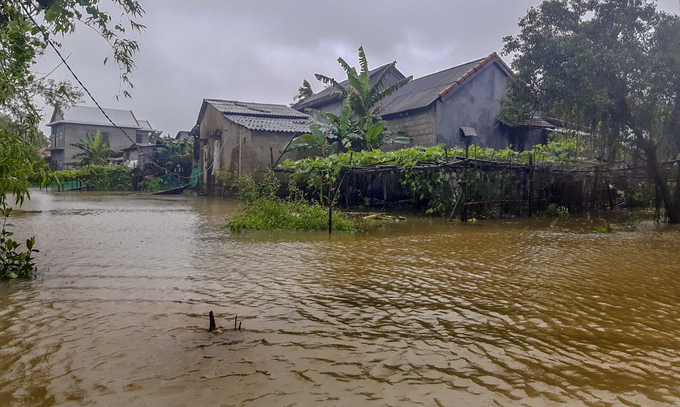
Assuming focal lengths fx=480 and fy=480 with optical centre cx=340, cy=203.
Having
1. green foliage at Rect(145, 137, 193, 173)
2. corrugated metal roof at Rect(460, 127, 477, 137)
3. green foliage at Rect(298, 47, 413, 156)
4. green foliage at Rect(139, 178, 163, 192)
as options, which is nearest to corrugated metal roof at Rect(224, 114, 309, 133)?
green foliage at Rect(298, 47, 413, 156)

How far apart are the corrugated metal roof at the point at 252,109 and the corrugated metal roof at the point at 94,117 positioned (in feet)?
74.4

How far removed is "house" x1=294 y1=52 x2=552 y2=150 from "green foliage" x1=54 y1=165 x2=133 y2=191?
16.4 meters

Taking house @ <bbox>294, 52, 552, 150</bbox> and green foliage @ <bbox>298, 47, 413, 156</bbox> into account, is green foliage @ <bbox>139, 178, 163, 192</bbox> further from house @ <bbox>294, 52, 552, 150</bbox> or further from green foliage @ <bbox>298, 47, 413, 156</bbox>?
green foliage @ <bbox>298, 47, 413, 156</bbox>

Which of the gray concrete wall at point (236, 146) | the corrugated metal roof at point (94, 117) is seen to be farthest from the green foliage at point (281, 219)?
the corrugated metal roof at point (94, 117)

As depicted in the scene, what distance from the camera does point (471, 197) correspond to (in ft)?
43.6

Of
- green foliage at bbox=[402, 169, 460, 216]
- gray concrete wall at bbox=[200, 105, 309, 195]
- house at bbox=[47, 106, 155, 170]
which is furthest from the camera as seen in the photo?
house at bbox=[47, 106, 155, 170]

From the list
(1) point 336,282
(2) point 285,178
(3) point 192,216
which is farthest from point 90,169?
(1) point 336,282

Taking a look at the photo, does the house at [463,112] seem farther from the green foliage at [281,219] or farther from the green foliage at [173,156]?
the green foliage at [173,156]

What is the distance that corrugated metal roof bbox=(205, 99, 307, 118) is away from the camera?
23297mm

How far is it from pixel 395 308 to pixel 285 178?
16.1m

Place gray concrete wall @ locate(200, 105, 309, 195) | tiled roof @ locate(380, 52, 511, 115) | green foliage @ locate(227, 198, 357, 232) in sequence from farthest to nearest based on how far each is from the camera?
gray concrete wall @ locate(200, 105, 309, 195), tiled roof @ locate(380, 52, 511, 115), green foliage @ locate(227, 198, 357, 232)

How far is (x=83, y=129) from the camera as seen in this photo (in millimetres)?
43312

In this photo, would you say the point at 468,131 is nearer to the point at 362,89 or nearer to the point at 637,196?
the point at 362,89

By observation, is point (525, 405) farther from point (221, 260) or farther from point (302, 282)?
point (221, 260)
